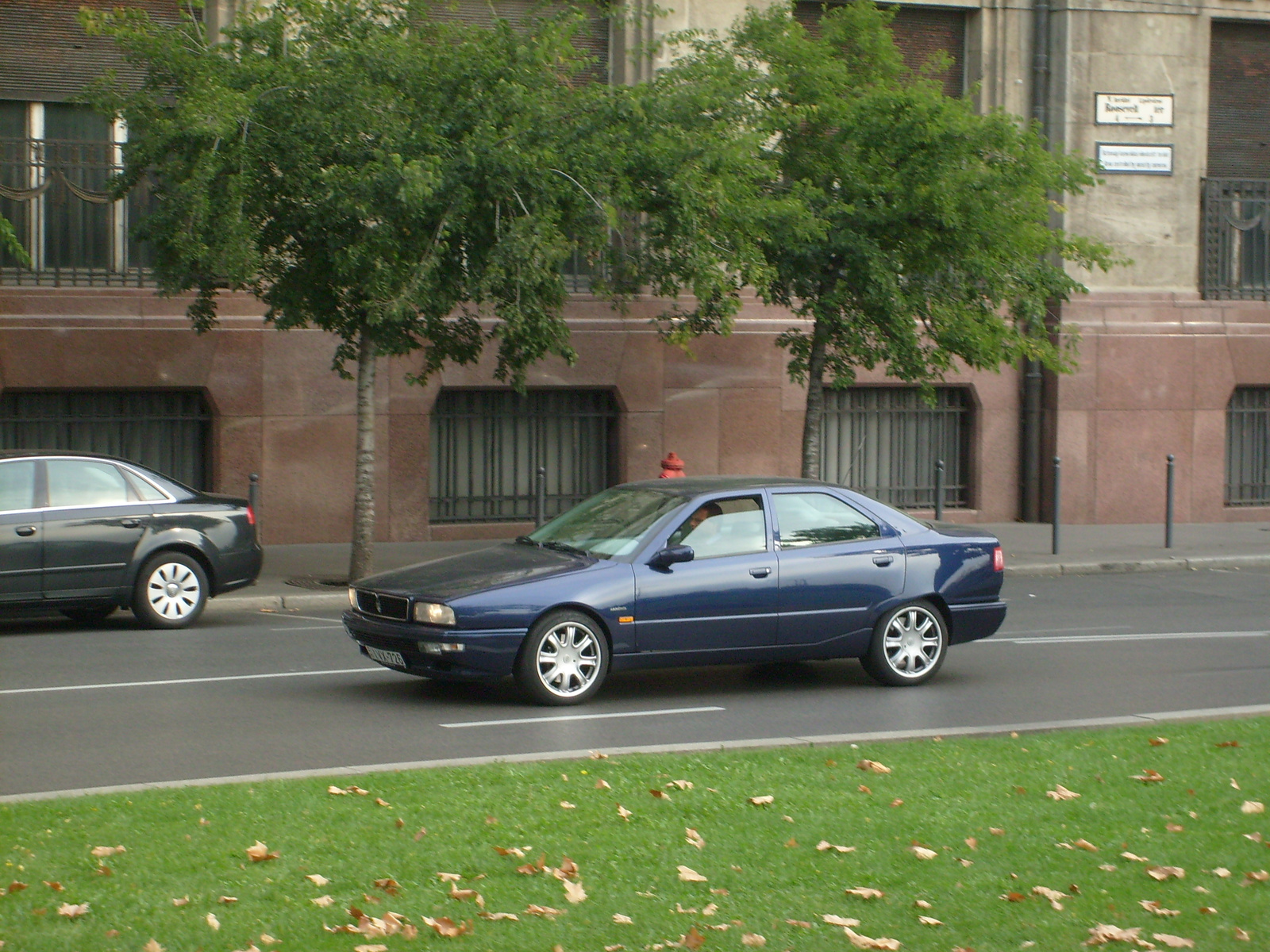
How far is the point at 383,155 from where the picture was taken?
13.7 meters

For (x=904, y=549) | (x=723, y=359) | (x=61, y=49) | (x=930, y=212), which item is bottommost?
(x=904, y=549)

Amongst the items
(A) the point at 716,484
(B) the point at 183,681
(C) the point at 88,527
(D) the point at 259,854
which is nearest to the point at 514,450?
(C) the point at 88,527

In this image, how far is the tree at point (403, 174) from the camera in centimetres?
1378

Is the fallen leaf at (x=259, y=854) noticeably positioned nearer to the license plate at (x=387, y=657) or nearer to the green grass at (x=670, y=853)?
the green grass at (x=670, y=853)

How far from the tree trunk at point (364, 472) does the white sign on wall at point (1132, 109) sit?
1226 centimetres

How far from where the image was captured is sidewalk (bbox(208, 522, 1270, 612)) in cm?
1467

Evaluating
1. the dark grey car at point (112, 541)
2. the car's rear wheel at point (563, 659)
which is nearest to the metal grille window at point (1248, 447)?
the dark grey car at point (112, 541)

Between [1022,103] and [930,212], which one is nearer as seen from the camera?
[930,212]

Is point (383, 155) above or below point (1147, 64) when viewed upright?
below

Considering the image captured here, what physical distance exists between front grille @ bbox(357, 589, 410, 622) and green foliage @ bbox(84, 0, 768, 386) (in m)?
4.71

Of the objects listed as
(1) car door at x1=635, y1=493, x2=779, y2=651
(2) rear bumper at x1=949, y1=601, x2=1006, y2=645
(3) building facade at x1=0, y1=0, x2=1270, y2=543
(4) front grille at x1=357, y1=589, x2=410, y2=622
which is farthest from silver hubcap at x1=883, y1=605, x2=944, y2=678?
(3) building facade at x1=0, y1=0, x2=1270, y2=543

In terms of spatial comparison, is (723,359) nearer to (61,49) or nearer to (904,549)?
(61,49)

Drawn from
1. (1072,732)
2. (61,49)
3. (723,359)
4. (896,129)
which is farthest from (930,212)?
(61,49)

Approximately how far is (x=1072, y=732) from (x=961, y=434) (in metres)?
14.8
